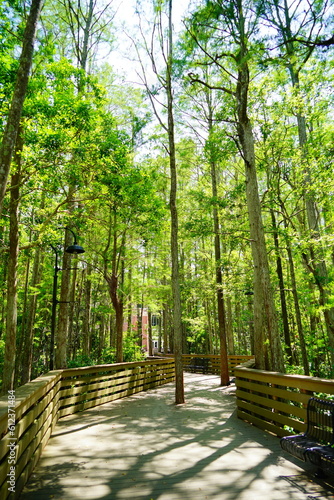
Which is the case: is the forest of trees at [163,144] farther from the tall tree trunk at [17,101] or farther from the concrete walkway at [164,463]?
the concrete walkway at [164,463]

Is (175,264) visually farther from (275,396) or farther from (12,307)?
(275,396)

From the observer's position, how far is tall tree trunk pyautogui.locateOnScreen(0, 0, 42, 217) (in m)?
→ 3.61

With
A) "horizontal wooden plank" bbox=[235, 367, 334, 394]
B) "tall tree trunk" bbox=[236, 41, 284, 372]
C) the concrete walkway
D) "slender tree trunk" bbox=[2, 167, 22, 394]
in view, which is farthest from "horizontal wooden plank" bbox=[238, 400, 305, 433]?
"slender tree trunk" bbox=[2, 167, 22, 394]

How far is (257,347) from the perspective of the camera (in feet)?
22.3

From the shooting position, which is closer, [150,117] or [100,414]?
[100,414]

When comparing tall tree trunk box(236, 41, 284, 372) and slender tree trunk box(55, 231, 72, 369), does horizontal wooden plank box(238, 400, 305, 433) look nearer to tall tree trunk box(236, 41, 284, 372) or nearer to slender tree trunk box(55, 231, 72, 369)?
tall tree trunk box(236, 41, 284, 372)

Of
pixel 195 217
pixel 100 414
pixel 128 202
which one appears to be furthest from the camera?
pixel 195 217

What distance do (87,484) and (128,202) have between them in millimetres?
7150

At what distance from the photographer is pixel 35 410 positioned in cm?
340

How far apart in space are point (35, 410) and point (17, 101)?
12.9ft

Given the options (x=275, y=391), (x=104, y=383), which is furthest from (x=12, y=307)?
(x=275, y=391)

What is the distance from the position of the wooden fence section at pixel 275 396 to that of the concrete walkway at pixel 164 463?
0.25 m

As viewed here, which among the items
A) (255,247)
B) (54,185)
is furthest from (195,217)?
(54,185)

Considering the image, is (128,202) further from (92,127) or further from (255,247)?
(255,247)
